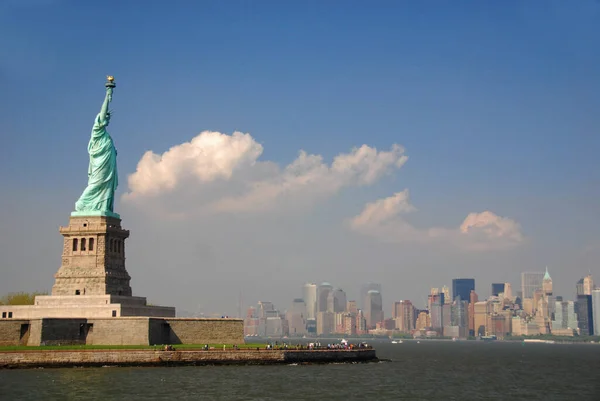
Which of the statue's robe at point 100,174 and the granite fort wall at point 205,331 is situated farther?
the statue's robe at point 100,174

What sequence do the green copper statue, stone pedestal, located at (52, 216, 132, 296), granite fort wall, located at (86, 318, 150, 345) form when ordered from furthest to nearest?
the green copper statue → stone pedestal, located at (52, 216, 132, 296) → granite fort wall, located at (86, 318, 150, 345)

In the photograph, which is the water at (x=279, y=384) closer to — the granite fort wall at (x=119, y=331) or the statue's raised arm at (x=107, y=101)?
the granite fort wall at (x=119, y=331)

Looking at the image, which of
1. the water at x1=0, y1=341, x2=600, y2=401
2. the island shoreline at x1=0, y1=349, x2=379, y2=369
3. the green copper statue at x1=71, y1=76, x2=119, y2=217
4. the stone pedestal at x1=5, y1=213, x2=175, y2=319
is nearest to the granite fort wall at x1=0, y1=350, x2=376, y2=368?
the island shoreline at x1=0, y1=349, x2=379, y2=369

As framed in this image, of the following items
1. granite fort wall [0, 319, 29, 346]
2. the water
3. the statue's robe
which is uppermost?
the statue's robe

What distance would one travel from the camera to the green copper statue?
8444 cm

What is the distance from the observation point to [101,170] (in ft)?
280

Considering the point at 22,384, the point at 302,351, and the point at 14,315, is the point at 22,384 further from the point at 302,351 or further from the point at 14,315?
the point at 302,351

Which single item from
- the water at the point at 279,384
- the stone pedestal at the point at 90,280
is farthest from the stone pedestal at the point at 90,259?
the water at the point at 279,384

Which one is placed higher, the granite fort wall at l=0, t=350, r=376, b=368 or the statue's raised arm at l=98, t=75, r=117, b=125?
the statue's raised arm at l=98, t=75, r=117, b=125

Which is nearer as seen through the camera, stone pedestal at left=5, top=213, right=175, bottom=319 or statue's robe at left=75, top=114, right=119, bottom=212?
stone pedestal at left=5, top=213, right=175, bottom=319

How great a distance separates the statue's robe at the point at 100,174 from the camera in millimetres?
84438

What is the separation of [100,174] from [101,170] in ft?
1.44

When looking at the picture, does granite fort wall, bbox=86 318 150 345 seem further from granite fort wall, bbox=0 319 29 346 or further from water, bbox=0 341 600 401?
water, bbox=0 341 600 401

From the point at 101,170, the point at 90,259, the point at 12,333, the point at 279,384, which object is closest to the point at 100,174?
the point at 101,170
